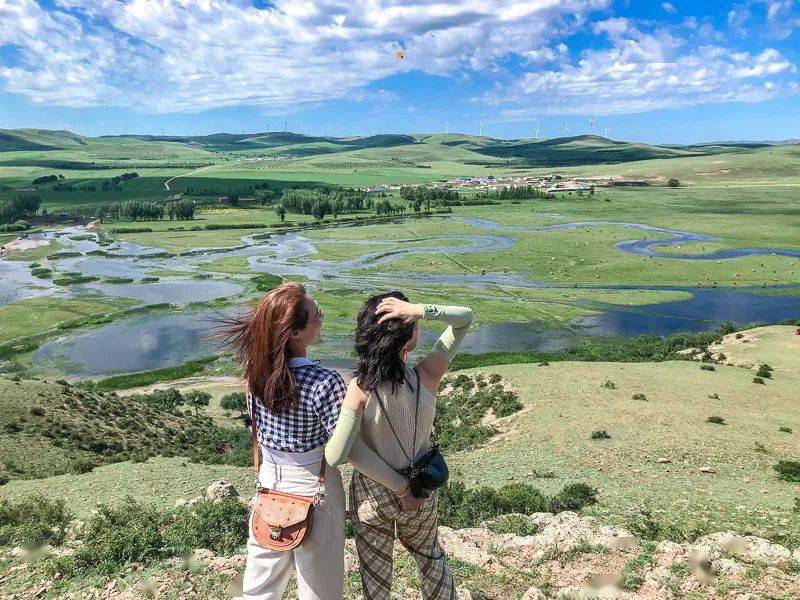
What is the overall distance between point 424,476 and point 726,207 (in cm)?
17551

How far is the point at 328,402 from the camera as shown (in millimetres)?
4461

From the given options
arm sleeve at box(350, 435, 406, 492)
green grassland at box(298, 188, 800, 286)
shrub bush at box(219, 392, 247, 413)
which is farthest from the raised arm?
green grassland at box(298, 188, 800, 286)

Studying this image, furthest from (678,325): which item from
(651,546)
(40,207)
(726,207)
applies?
(40,207)

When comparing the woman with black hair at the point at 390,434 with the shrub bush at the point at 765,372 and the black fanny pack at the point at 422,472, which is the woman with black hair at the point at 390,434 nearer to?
the black fanny pack at the point at 422,472

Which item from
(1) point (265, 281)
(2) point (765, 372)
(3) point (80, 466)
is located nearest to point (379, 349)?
(3) point (80, 466)

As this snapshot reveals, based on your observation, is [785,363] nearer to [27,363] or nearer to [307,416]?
[307,416]

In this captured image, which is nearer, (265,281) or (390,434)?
(390,434)

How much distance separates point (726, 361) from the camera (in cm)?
3319

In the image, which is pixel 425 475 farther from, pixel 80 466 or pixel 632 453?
pixel 80 466

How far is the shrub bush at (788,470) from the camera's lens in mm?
14938

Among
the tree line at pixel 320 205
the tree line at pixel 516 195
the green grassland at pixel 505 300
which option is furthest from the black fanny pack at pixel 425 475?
the tree line at pixel 516 195

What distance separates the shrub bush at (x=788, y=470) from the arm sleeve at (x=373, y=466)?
50.0 ft

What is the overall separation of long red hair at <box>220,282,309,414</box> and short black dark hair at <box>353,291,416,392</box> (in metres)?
0.52

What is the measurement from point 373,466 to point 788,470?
15895mm
